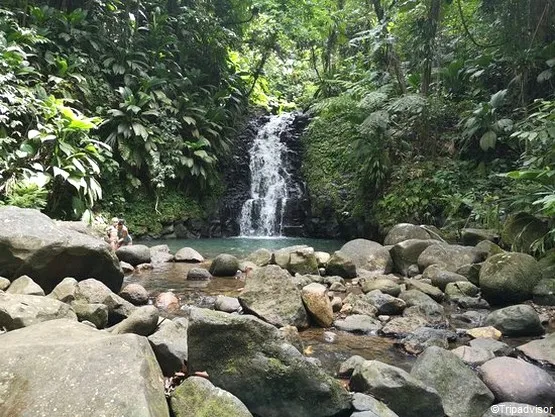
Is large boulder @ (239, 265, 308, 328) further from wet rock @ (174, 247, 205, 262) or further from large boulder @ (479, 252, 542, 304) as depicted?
wet rock @ (174, 247, 205, 262)

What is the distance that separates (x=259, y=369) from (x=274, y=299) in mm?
1967

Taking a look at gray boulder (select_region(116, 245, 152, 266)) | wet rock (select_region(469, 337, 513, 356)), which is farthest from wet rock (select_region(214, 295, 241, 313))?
gray boulder (select_region(116, 245, 152, 266))

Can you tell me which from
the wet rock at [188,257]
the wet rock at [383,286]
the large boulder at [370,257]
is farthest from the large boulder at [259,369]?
the wet rock at [188,257]

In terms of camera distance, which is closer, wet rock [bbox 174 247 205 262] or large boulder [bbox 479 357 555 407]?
large boulder [bbox 479 357 555 407]

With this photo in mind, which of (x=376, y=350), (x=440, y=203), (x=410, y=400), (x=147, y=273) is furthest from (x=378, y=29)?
(x=410, y=400)

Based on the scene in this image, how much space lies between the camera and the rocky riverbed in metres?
2.17

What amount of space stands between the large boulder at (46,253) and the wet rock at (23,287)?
16.7 inches

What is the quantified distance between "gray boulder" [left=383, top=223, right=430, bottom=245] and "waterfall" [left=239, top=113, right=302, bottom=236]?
562 cm

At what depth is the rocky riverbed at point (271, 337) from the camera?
217cm

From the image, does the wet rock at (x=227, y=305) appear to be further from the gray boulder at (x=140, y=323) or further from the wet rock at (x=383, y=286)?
the wet rock at (x=383, y=286)

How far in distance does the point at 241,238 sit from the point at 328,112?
16.0 feet

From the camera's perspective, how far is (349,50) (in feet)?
63.8

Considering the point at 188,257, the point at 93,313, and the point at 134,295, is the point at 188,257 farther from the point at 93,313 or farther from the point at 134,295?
the point at 93,313

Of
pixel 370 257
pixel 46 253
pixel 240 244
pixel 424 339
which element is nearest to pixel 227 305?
pixel 46 253
